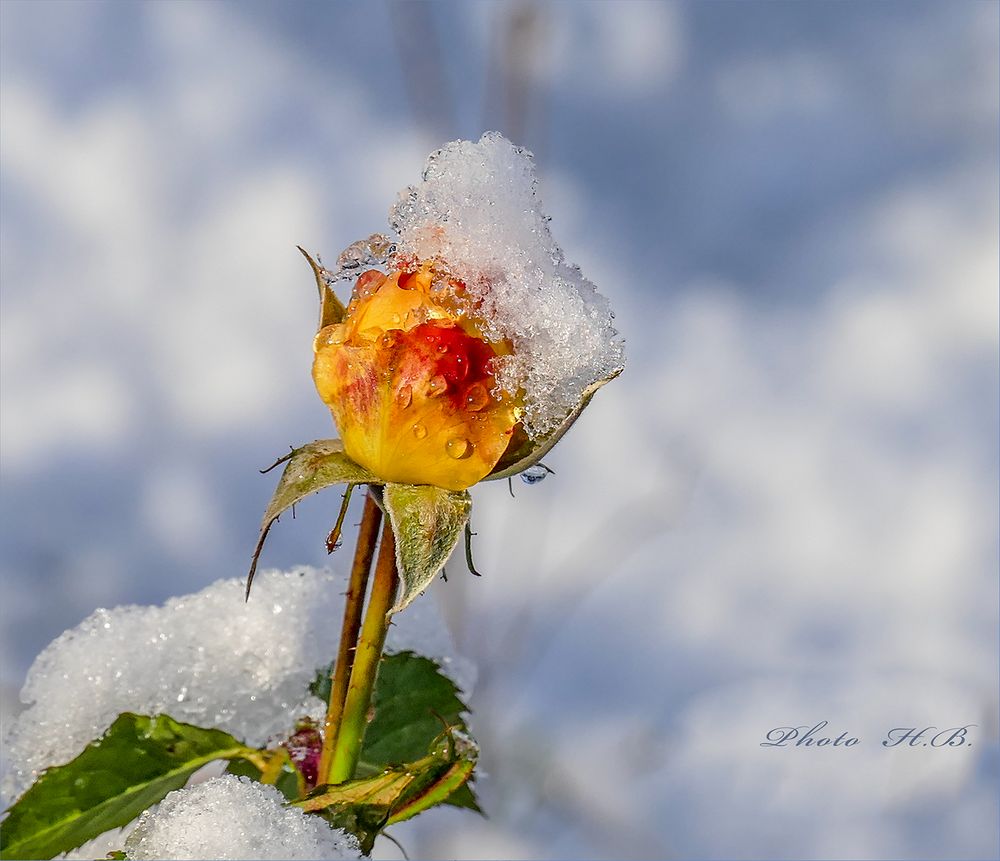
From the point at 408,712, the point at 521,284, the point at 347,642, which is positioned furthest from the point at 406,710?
the point at 521,284

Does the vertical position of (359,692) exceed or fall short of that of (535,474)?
it falls short

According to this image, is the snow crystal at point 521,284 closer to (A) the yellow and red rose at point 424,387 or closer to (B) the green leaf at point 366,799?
(A) the yellow and red rose at point 424,387

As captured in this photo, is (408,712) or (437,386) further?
(408,712)

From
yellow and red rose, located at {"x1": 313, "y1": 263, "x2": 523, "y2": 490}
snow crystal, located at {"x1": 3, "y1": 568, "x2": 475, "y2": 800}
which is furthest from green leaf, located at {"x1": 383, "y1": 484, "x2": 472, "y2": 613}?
snow crystal, located at {"x1": 3, "y1": 568, "x2": 475, "y2": 800}

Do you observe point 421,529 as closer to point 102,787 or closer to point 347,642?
point 347,642

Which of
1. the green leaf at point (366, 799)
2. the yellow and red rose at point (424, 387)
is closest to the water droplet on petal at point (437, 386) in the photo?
the yellow and red rose at point (424, 387)

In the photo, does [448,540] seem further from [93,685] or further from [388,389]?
[93,685]

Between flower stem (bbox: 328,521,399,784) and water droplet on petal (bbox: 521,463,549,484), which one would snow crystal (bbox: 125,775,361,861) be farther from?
water droplet on petal (bbox: 521,463,549,484)
